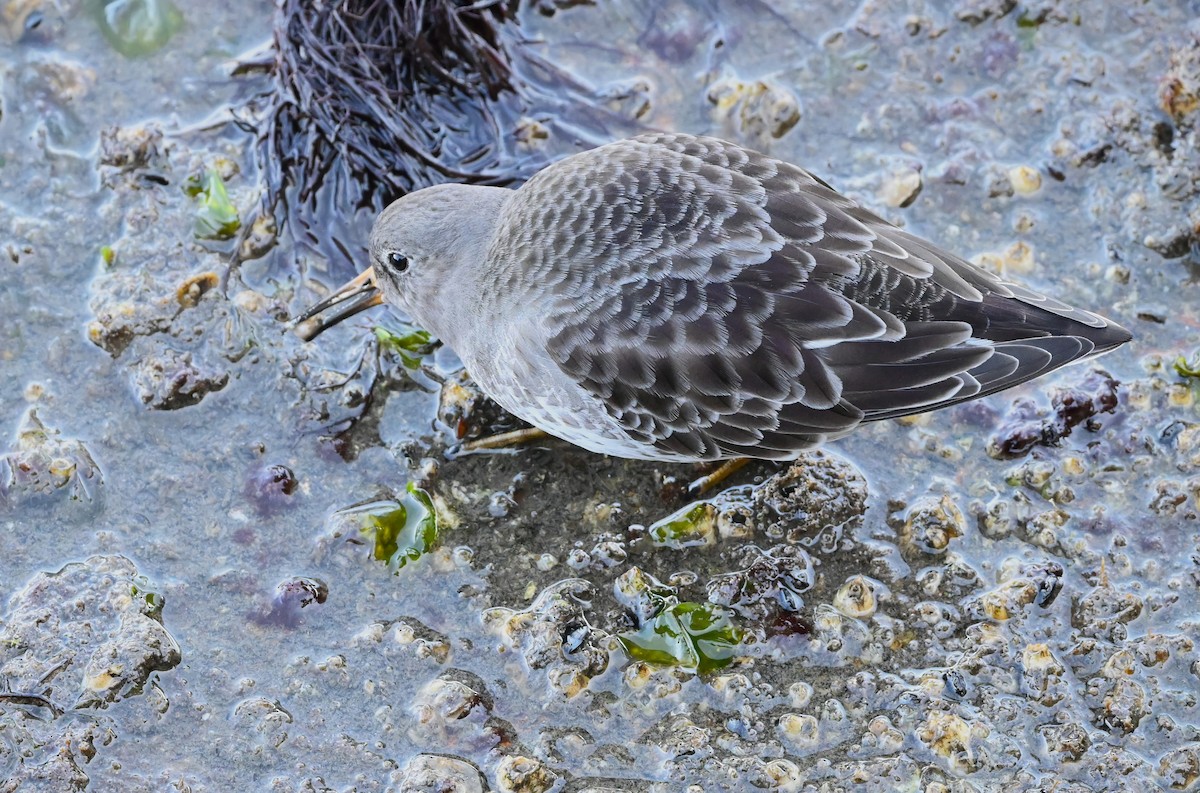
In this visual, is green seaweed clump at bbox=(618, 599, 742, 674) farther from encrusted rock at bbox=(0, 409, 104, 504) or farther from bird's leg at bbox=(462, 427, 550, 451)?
encrusted rock at bbox=(0, 409, 104, 504)

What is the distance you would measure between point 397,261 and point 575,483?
1.02 m

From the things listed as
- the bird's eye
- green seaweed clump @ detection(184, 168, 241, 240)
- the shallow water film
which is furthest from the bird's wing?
green seaweed clump @ detection(184, 168, 241, 240)

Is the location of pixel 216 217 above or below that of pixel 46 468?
above

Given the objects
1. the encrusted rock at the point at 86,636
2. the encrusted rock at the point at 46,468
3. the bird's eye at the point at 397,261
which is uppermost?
the bird's eye at the point at 397,261

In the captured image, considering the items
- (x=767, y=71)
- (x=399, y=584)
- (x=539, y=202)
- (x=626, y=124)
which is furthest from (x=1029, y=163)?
(x=399, y=584)

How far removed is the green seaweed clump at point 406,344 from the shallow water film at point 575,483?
17 millimetres

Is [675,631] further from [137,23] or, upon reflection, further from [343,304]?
[137,23]

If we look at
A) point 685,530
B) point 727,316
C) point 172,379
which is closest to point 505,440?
point 685,530

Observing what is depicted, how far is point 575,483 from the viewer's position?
446 centimetres

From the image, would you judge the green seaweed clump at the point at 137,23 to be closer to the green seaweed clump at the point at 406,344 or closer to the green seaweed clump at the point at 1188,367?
the green seaweed clump at the point at 406,344

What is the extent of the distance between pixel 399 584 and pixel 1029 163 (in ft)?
10.2

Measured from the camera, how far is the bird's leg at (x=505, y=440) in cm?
450

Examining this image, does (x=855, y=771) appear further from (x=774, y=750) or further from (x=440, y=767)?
(x=440, y=767)

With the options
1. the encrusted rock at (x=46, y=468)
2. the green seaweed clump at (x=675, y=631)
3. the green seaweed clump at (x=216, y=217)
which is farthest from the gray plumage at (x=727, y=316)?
the encrusted rock at (x=46, y=468)
